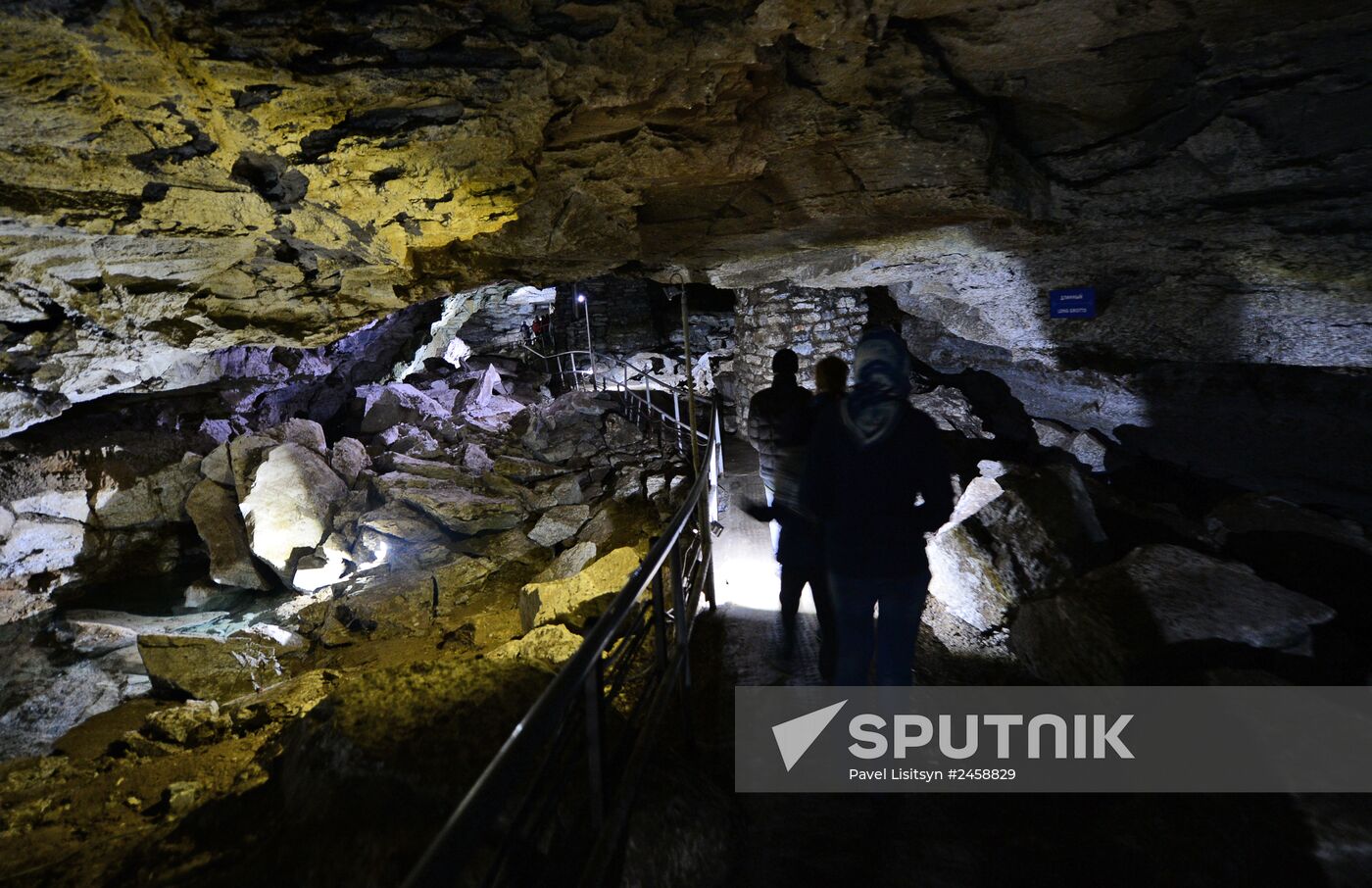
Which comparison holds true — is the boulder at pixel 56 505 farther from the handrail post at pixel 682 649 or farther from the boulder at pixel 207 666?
the handrail post at pixel 682 649

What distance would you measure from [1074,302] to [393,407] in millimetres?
13958

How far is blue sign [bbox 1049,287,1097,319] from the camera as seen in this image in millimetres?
5102

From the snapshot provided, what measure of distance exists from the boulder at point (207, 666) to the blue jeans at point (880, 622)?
6.18 metres

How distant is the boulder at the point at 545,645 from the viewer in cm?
404

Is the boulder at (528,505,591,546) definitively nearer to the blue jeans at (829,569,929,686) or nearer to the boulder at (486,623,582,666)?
the boulder at (486,623,582,666)

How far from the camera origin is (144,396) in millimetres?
9742

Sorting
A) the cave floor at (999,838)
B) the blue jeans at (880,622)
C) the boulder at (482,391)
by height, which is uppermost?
the boulder at (482,391)

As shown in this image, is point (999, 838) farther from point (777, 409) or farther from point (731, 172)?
point (731, 172)

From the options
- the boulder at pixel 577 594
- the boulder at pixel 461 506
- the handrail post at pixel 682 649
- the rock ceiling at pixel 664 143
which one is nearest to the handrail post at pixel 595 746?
the handrail post at pixel 682 649

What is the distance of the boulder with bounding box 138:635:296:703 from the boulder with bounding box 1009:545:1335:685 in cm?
704

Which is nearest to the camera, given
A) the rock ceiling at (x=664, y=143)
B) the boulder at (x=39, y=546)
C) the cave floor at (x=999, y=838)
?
the cave floor at (x=999, y=838)


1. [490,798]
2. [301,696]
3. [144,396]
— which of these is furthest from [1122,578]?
[144,396]

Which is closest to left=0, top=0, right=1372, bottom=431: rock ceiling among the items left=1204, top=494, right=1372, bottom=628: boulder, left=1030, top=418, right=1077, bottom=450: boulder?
left=1204, top=494, right=1372, bottom=628: boulder

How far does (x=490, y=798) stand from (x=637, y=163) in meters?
3.67
